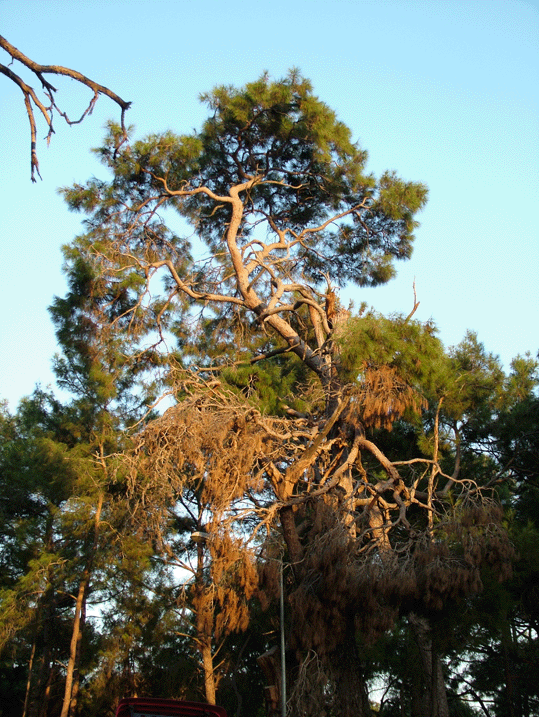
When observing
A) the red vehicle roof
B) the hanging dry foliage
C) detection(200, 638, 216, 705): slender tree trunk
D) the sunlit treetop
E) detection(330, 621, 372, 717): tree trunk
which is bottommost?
the red vehicle roof

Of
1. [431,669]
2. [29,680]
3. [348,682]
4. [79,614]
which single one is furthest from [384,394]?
[29,680]

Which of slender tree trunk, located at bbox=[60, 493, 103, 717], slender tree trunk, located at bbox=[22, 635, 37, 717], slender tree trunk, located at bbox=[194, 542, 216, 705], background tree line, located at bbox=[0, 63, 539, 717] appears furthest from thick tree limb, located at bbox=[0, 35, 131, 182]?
slender tree trunk, located at bbox=[22, 635, 37, 717]

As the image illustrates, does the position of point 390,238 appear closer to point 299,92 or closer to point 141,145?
point 299,92

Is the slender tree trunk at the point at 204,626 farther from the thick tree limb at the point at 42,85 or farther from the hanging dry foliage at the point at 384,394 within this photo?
the thick tree limb at the point at 42,85

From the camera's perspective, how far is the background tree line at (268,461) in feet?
30.9

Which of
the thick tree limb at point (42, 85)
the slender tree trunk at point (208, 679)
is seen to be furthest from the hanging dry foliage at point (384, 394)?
the slender tree trunk at point (208, 679)

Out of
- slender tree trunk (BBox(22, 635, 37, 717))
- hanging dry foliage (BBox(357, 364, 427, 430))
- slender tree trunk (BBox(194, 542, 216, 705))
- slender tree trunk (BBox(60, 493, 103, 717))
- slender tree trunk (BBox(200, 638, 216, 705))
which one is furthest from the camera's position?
slender tree trunk (BBox(22, 635, 37, 717))

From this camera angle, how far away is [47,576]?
17156mm

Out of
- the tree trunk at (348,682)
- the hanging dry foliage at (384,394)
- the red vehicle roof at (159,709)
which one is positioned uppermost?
the hanging dry foliage at (384,394)

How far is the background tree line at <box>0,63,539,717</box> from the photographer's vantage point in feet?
30.9

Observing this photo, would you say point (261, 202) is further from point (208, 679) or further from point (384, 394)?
point (208, 679)

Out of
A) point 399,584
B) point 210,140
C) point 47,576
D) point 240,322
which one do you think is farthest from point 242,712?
point 210,140

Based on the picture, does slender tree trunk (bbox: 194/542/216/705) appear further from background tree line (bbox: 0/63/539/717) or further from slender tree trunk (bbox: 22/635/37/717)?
slender tree trunk (bbox: 22/635/37/717)

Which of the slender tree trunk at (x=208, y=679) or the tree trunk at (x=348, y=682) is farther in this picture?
the slender tree trunk at (x=208, y=679)
